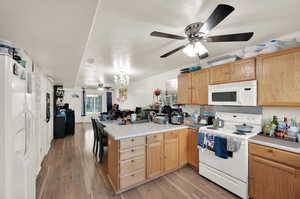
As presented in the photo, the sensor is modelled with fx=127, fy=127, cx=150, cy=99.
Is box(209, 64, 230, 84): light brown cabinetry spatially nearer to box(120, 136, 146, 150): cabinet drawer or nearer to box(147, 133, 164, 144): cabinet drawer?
box(147, 133, 164, 144): cabinet drawer

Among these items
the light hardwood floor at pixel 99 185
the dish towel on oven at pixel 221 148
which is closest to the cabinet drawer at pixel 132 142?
the light hardwood floor at pixel 99 185

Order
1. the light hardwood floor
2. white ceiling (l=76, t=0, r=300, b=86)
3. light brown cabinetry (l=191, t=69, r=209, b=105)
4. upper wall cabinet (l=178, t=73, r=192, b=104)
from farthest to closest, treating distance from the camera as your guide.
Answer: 1. upper wall cabinet (l=178, t=73, r=192, b=104)
2. light brown cabinetry (l=191, t=69, r=209, b=105)
3. the light hardwood floor
4. white ceiling (l=76, t=0, r=300, b=86)

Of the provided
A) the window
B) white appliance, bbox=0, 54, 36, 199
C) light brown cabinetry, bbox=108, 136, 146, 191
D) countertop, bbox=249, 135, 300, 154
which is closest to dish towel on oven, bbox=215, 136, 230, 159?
countertop, bbox=249, 135, 300, 154

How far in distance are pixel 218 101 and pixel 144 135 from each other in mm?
1580

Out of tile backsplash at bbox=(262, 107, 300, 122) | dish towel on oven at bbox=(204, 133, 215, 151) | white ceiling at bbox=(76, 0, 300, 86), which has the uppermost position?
white ceiling at bbox=(76, 0, 300, 86)

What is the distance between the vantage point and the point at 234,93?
7.42 feet

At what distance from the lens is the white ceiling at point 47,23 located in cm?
100

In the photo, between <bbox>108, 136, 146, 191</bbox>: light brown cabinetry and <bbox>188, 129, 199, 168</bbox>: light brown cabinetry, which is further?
<bbox>188, 129, 199, 168</bbox>: light brown cabinetry

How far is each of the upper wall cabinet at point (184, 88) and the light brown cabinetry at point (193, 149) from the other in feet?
2.63

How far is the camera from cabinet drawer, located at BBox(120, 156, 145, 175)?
6.31 ft

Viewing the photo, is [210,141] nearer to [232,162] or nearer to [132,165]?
[232,162]

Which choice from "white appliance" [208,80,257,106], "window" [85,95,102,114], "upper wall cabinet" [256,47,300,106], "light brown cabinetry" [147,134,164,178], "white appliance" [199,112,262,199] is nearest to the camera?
"upper wall cabinet" [256,47,300,106]

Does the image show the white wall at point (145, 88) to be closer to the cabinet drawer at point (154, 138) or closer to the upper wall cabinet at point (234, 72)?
the upper wall cabinet at point (234, 72)

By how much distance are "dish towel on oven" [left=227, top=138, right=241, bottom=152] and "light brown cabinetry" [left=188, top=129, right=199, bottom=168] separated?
0.66 metres
